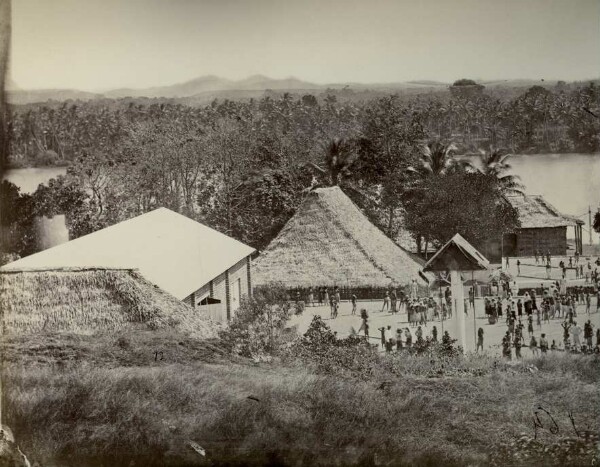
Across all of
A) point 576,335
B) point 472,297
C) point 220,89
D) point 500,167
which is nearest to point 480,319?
point 472,297

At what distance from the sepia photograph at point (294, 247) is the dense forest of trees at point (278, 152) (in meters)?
0.02

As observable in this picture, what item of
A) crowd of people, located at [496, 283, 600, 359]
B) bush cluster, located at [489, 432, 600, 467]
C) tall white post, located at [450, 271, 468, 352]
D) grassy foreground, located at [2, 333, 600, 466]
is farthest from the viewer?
tall white post, located at [450, 271, 468, 352]

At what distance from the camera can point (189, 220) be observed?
6.97 meters

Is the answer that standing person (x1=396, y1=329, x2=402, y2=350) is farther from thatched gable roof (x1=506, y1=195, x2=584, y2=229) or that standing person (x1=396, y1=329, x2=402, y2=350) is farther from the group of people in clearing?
thatched gable roof (x1=506, y1=195, x2=584, y2=229)

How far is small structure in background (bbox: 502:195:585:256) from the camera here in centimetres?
661

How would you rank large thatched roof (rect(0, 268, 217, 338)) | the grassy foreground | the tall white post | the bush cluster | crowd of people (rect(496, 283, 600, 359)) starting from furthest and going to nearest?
large thatched roof (rect(0, 268, 217, 338))
the tall white post
crowd of people (rect(496, 283, 600, 359))
the grassy foreground
the bush cluster

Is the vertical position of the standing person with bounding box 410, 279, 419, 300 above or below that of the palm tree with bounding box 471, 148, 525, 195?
below

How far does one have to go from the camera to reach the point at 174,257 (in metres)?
6.86

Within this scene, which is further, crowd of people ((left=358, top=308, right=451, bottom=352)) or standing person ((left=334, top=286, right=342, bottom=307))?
standing person ((left=334, top=286, right=342, bottom=307))

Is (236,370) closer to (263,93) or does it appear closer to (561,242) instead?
(263,93)

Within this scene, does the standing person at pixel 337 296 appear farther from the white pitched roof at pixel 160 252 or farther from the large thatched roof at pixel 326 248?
the white pitched roof at pixel 160 252

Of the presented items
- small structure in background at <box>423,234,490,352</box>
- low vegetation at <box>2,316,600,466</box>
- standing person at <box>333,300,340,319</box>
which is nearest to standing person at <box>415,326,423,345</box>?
low vegetation at <box>2,316,600,466</box>

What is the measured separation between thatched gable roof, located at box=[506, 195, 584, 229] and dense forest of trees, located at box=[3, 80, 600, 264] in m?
0.11

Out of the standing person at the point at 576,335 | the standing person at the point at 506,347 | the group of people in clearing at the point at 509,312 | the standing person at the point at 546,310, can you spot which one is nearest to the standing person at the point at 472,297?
the group of people in clearing at the point at 509,312
